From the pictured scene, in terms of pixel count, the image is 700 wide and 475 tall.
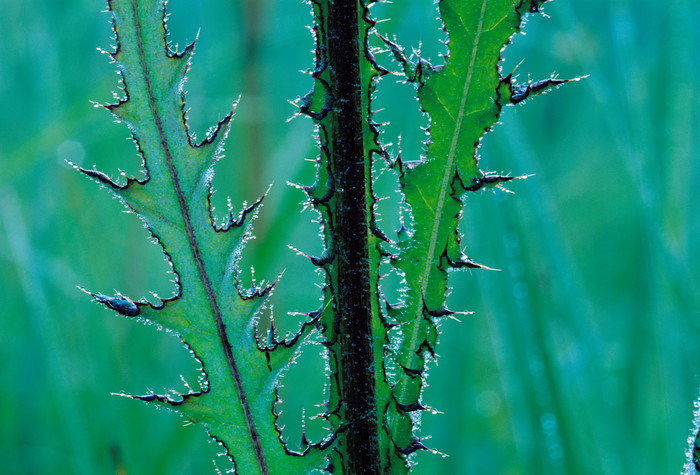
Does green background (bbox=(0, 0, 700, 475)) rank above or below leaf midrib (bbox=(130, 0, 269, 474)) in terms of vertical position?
above

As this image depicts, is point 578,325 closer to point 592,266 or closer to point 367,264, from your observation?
point 367,264

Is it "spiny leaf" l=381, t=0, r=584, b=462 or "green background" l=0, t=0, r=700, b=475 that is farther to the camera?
"green background" l=0, t=0, r=700, b=475

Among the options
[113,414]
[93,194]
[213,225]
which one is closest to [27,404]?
[113,414]

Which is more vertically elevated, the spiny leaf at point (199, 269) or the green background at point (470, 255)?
the green background at point (470, 255)

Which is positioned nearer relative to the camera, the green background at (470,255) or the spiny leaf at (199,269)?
the spiny leaf at (199,269)
